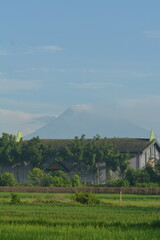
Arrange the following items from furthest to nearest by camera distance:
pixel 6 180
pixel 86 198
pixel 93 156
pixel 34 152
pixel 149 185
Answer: pixel 34 152
pixel 93 156
pixel 6 180
pixel 149 185
pixel 86 198

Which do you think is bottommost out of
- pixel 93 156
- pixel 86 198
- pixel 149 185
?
pixel 86 198

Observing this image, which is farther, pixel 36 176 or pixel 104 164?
pixel 104 164

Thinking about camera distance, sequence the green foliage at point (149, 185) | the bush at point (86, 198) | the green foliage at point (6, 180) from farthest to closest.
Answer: the green foliage at point (6, 180) < the green foliage at point (149, 185) < the bush at point (86, 198)

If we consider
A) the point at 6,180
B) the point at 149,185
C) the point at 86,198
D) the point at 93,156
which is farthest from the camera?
the point at 93,156

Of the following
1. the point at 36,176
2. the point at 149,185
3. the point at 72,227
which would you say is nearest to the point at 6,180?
the point at 36,176

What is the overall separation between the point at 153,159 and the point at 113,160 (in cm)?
548

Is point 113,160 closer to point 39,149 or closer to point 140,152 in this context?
point 140,152

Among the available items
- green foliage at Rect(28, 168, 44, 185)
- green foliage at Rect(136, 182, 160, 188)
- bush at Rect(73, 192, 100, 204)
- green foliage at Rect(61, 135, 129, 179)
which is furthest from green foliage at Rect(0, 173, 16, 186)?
bush at Rect(73, 192, 100, 204)

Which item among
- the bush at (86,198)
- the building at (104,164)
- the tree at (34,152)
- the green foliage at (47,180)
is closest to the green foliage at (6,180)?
the green foliage at (47,180)

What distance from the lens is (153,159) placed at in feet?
225

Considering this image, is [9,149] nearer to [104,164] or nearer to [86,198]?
[104,164]

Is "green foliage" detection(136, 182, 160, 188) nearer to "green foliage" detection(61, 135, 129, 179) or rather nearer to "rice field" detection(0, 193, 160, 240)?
"green foliage" detection(61, 135, 129, 179)

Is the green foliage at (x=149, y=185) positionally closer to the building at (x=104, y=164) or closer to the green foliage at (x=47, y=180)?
the green foliage at (x=47, y=180)

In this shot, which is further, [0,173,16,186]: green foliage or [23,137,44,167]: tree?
[23,137,44,167]: tree
